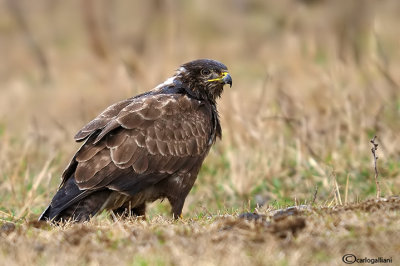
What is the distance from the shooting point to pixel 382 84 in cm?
1250

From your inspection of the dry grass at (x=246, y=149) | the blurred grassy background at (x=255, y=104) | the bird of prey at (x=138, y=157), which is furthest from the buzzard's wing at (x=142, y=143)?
the blurred grassy background at (x=255, y=104)

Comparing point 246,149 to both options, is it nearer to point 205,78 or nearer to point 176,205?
point 205,78

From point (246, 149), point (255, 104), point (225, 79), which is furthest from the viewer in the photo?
point (255, 104)

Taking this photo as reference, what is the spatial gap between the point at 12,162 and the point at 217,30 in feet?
66.4

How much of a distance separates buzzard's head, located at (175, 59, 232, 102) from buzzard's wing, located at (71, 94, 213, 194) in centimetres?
27

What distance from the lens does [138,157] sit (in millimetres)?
5949

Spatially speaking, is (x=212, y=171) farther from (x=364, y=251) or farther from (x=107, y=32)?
(x=107, y=32)

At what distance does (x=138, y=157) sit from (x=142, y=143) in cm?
13

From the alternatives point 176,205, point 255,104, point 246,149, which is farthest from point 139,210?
point 255,104

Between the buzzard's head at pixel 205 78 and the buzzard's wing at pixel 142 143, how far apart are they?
27cm

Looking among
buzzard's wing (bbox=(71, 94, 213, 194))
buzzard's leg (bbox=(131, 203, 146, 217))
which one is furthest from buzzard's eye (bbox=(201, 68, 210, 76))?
buzzard's leg (bbox=(131, 203, 146, 217))

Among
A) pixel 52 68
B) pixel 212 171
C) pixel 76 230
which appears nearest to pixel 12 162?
pixel 212 171

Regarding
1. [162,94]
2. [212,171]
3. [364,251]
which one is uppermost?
[162,94]

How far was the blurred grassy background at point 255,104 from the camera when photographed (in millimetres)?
8016
